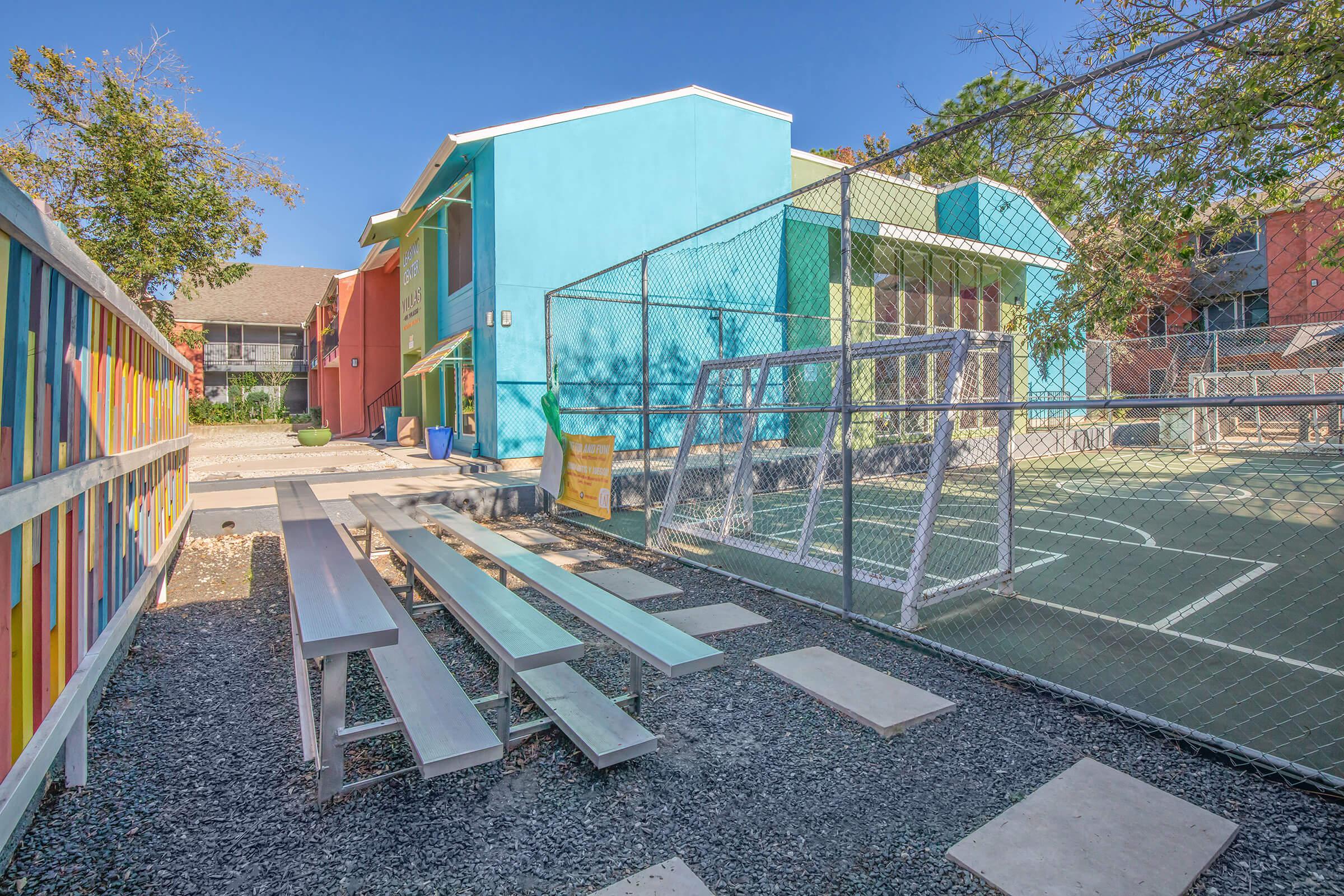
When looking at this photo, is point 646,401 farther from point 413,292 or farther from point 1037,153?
point 413,292

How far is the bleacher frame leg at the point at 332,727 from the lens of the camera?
2088 mm

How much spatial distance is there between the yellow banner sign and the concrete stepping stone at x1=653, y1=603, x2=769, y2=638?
196cm

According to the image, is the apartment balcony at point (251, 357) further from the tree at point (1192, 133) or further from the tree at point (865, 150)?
the tree at point (1192, 133)

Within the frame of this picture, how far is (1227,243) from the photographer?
5.41 m

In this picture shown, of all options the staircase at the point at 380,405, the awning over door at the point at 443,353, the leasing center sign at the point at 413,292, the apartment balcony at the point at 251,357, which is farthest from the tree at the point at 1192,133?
the apartment balcony at the point at 251,357

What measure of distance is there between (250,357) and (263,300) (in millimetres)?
3433

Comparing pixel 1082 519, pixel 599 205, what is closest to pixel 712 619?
pixel 1082 519

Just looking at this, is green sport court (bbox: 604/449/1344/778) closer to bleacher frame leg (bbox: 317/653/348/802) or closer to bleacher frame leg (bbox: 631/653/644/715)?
bleacher frame leg (bbox: 631/653/644/715)

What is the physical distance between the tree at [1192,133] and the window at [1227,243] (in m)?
0.07

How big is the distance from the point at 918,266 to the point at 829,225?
2131 mm

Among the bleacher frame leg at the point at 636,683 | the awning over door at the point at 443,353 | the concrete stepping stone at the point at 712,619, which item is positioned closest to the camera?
the bleacher frame leg at the point at 636,683

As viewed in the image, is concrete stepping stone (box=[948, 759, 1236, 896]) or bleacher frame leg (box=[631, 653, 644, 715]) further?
bleacher frame leg (box=[631, 653, 644, 715])

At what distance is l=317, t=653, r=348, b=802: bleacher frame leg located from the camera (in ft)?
6.85

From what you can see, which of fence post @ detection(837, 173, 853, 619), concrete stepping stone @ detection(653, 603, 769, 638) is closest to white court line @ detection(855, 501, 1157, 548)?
fence post @ detection(837, 173, 853, 619)
